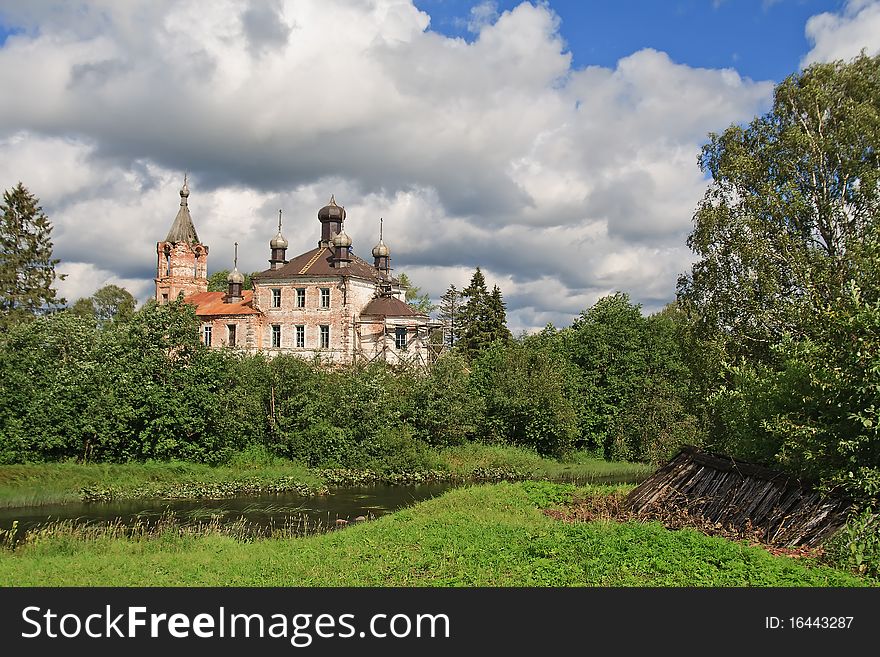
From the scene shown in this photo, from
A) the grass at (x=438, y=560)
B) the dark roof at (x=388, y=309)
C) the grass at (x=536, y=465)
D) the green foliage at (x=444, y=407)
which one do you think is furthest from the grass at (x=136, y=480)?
the dark roof at (x=388, y=309)

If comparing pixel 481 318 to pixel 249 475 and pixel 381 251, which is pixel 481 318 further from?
pixel 249 475

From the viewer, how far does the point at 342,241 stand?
2050 inches

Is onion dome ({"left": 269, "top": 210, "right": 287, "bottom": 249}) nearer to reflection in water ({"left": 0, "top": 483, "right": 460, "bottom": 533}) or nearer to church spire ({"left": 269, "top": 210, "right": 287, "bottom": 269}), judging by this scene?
church spire ({"left": 269, "top": 210, "right": 287, "bottom": 269})

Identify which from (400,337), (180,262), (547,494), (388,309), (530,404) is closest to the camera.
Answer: (547,494)

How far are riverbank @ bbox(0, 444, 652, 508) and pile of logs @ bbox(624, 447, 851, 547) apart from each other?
14.8 m

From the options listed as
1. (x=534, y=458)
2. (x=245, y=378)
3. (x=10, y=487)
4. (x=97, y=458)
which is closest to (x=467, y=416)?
(x=534, y=458)

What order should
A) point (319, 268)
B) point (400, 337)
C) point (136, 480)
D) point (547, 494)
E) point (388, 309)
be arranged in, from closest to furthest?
point (547, 494) → point (136, 480) → point (400, 337) → point (388, 309) → point (319, 268)

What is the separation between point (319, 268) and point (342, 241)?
263cm

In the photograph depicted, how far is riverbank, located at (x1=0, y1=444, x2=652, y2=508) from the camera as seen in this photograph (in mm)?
24828

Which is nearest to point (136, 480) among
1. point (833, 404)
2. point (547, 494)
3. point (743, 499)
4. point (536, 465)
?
point (547, 494)

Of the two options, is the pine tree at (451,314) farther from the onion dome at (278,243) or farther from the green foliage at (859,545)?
the green foliage at (859,545)

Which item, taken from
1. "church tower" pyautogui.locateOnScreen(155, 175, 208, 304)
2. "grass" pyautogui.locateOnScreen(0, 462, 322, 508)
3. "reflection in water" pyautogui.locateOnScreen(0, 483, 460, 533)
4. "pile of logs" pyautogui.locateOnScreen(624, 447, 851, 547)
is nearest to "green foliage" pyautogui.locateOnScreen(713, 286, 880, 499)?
"pile of logs" pyautogui.locateOnScreen(624, 447, 851, 547)

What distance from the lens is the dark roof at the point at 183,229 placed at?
199 ft

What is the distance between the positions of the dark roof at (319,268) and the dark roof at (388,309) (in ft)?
7.49
